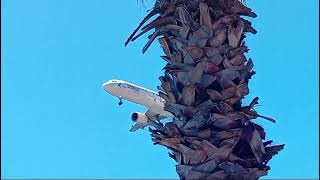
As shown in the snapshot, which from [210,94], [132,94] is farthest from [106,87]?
[210,94]

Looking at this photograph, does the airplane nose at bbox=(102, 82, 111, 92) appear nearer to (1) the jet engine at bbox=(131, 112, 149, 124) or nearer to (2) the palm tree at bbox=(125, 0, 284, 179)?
(1) the jet engine at bbox=(131, 112, 149, 124)

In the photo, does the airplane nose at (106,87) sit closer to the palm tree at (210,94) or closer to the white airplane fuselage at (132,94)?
the white airplane fuselage at (132,94)

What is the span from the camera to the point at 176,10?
3.99m

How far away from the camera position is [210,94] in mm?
3596

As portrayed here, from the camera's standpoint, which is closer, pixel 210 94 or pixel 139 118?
pixel 210 94

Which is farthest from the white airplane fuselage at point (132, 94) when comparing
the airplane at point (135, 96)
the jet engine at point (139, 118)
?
the jet engine at point (139, 118)

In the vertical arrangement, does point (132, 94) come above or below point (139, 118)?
above

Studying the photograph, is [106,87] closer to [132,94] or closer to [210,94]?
[132,94]

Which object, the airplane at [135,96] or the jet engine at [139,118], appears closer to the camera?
the airplane at [135,96]

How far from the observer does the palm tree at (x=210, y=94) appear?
137 inches

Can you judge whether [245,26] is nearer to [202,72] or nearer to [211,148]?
[202,72]

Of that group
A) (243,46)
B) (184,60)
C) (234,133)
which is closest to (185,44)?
(184,60)

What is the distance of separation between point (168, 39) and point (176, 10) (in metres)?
0.22

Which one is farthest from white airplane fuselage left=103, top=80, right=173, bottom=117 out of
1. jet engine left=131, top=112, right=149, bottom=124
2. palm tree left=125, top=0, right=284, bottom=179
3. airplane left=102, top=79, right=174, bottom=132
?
palm tree left=125, top=0, right=284, bottom=179
